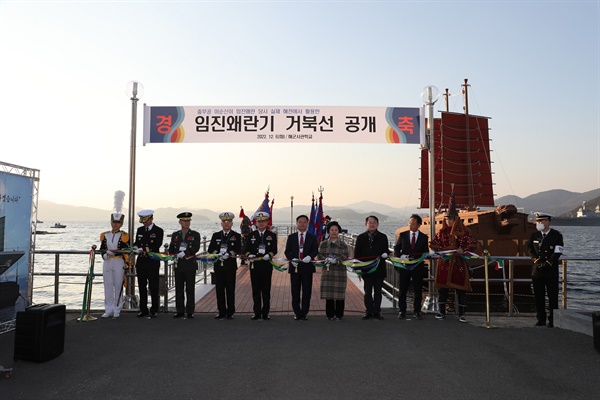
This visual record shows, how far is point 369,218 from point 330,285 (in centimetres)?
142

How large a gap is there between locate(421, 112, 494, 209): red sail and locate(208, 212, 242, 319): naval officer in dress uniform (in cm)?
3719

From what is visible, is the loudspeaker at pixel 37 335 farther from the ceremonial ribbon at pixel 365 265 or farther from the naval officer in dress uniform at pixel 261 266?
the ceremonial ribbon at pixel 365 265

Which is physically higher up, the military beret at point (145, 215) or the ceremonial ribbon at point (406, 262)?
the military beret at point (145, 215)

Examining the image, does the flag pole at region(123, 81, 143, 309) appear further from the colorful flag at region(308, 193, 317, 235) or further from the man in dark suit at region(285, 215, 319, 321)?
the colorful flag at region(308, 193, 317, 235)

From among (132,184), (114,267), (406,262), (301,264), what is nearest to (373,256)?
(406,262)

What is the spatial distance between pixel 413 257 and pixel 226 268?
3.45 metres

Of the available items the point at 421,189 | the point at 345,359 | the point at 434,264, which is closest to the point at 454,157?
the point at 421,189

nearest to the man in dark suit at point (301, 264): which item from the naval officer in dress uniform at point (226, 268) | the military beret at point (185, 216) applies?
the naval officer in dress uniform at point (226, 268)

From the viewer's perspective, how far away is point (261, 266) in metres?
7.61

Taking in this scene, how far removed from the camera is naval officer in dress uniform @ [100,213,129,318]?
7.55m

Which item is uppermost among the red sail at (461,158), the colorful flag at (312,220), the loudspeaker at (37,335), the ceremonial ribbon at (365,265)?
the red sail at (461,158)

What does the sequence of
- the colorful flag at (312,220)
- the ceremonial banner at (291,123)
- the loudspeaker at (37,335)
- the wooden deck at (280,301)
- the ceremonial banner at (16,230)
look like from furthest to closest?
the colorful flag at (312,220) < the ceremonial banner at (291,123) < the wooden deck at (280,301) < the ceremonial banner at (16,230) < the loudspeaker at (37,335)

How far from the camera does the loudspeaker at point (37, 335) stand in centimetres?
492

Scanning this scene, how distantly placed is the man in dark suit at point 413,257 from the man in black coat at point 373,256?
310mm
